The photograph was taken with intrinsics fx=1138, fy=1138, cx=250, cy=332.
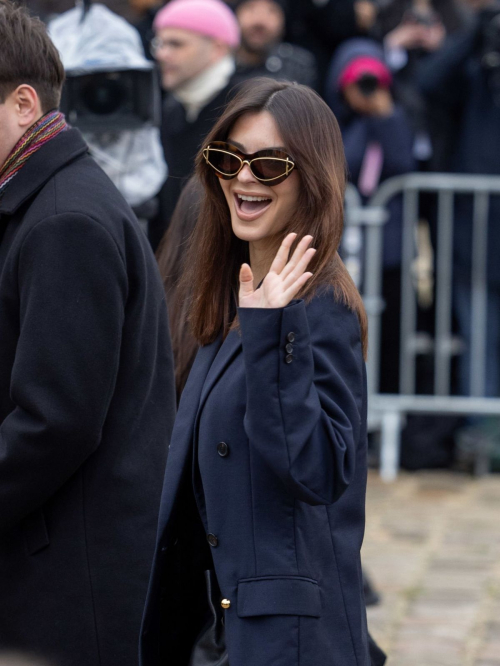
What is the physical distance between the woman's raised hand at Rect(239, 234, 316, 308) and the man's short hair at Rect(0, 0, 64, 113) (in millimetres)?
844

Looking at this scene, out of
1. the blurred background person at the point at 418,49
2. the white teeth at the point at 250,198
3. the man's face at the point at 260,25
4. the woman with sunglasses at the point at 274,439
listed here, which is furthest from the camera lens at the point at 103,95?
the blurred background person at the point at 418,49

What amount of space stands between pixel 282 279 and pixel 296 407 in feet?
0.82

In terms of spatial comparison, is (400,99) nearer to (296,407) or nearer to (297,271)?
(297,271)

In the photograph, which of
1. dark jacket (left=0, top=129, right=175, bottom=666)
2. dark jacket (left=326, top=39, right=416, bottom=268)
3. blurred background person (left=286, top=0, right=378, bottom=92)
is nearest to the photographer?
dark jacket (left=326, top=39, right=416, bottom=268)

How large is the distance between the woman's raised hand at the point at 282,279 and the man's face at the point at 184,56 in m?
4.22

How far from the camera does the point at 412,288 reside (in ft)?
23.1

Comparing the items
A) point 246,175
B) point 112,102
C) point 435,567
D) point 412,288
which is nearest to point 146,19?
point 412,288

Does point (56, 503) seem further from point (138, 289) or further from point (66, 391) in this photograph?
point (138, 289)

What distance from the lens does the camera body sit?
13.9 feet

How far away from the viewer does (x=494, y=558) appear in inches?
218

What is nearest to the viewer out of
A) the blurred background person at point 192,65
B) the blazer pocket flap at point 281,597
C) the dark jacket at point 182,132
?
the blazer pocket flap at point 281,597

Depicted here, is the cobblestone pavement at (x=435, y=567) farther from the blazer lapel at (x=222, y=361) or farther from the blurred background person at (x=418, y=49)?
the blazer lapel at (x=222, y=361)

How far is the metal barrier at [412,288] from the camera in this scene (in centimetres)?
686

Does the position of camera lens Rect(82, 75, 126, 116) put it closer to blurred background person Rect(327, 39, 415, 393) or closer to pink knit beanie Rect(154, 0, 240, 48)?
pink knit beanie Rect(154, 0, 240, 48)
